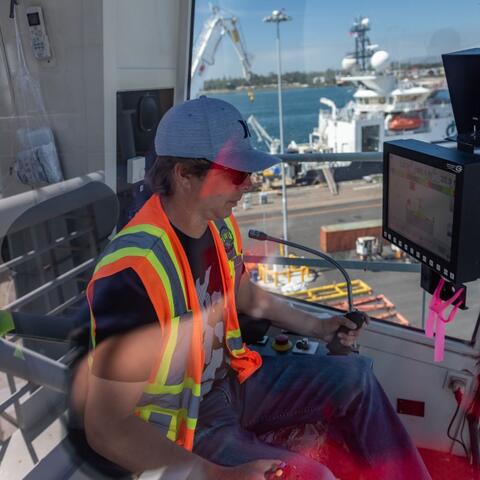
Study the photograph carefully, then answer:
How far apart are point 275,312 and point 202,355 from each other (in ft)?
1.64

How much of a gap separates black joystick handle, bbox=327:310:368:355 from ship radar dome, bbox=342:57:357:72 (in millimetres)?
1440

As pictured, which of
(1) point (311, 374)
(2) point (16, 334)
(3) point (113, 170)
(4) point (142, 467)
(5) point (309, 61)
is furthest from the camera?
(5) point (309, 61)

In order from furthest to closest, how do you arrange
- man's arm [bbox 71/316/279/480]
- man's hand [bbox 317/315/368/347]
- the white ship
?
the white ship → man's hand [bbox 317/315/368/347] → man's arm [bbox 71/316/279/480]

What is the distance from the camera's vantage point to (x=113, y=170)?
7.90ft

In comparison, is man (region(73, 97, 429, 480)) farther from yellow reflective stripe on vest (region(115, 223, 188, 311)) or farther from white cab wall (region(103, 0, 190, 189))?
white cab wall (region(103, 0, 190, 189))

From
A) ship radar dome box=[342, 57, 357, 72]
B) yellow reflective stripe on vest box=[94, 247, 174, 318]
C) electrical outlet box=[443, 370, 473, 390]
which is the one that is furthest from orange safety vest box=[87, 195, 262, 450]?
ship radar dome box=[342, 57, 357, 72]

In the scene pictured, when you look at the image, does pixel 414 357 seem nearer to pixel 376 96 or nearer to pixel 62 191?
pixel 376 96

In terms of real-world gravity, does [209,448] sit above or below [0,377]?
below

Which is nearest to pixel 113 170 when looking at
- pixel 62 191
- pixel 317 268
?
pixel 62 191

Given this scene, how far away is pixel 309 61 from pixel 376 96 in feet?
1.37

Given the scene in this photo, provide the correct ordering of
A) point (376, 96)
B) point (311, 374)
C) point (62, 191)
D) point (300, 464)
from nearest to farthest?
1. point (300, 464)
2. point (311, 374)
3. point (62, 191)
4. point (376, 96)

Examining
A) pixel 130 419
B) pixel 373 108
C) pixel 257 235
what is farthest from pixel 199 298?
pixel 373 108

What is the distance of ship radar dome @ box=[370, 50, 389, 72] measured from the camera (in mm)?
2461

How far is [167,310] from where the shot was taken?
3.87 ft
